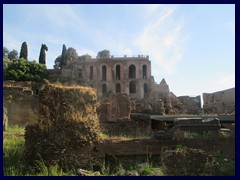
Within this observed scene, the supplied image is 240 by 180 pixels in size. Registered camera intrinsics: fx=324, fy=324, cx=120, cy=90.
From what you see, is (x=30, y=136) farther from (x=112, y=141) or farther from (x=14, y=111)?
(x=14, y=111)

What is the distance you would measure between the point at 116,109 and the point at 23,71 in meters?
29.0

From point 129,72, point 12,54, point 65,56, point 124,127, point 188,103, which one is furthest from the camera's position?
point 12,54

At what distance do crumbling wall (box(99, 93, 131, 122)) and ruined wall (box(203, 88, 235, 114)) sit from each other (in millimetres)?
20557

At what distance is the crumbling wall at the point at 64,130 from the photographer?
9180mm

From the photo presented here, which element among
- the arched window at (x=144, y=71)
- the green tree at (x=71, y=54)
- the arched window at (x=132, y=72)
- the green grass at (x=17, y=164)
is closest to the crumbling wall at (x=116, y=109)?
the green grass at (x=17, y=164)

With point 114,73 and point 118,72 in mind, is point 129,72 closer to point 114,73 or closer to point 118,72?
point 118,72

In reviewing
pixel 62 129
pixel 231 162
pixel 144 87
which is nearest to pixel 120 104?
pixel 62 129

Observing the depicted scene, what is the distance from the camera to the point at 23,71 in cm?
4581

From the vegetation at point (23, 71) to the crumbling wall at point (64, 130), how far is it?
120 ft

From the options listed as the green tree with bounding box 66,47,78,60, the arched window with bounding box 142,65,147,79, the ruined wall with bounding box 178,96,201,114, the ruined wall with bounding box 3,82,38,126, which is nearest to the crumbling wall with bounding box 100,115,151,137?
the ruined wall with bounding box 3,82,38,126

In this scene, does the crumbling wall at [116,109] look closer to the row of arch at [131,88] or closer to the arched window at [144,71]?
the row of arch at [131,88]

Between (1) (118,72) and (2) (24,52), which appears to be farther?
(1) (118,72)

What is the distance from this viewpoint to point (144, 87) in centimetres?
5397

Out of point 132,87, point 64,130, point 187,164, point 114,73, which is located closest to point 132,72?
point 132,87
